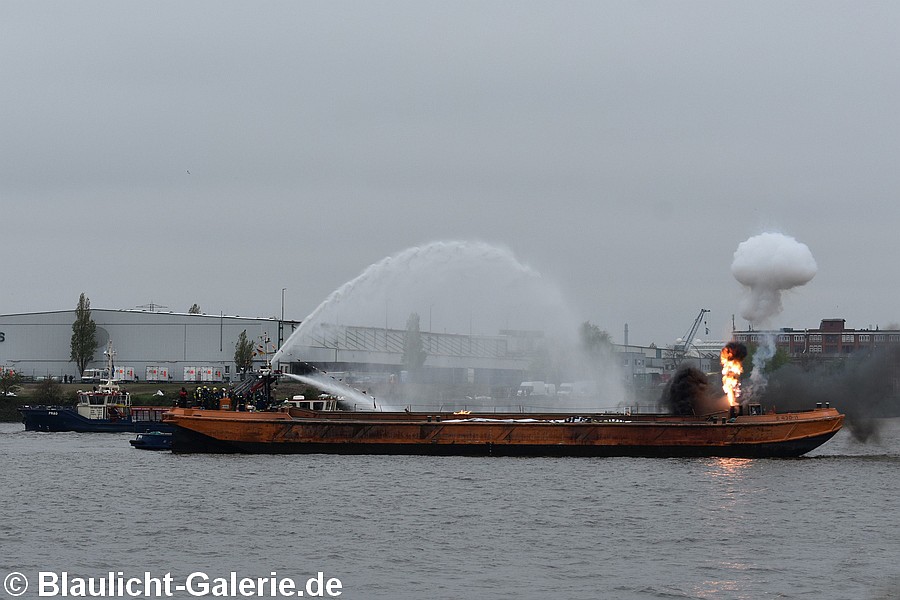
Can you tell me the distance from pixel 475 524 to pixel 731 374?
97.3 ft

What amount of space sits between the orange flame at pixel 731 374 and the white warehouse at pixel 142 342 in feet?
253

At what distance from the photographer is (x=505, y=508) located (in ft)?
142

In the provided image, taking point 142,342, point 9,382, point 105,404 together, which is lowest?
point 105,404

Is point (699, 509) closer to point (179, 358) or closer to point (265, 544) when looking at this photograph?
point (265, 544)

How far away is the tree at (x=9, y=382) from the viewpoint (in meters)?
127

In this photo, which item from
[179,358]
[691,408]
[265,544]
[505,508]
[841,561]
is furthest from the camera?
[179,358]

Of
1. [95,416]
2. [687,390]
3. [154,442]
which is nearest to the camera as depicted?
[687,390]

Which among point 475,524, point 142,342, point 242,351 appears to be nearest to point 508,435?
point 475,524

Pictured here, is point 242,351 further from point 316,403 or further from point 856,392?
point 856,392

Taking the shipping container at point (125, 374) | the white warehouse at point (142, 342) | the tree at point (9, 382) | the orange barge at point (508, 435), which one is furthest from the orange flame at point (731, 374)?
the tree at point (9, 382)

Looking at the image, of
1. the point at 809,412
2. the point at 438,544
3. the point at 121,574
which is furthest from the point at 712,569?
the point at 809,412

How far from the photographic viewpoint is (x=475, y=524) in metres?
39.9

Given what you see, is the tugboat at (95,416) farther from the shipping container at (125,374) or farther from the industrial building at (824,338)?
the industrial building at (824,338)

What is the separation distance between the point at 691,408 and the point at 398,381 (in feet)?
162
